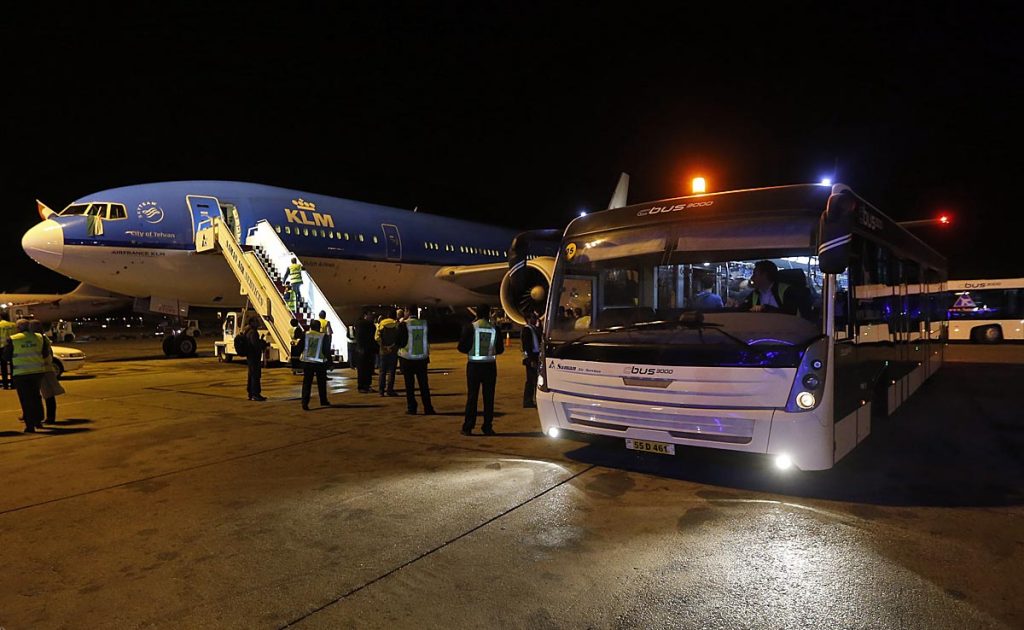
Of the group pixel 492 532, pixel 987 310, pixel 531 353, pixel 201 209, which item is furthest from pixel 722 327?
pixel 987 310

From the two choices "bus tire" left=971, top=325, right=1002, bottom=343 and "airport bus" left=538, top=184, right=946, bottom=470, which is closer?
"airport bus" left=538, top=184, right=946, bottom=470

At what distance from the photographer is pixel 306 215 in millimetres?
17969

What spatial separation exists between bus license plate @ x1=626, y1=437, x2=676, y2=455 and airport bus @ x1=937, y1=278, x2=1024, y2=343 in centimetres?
2304

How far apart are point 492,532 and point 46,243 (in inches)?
594

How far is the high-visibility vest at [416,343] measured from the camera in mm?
8523

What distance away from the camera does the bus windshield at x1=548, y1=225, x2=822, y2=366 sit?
194 inches

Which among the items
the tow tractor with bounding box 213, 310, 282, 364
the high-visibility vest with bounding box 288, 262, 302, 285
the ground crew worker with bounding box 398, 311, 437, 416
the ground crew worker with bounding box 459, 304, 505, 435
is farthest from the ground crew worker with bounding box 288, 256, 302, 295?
the ground crew worker with bounding box 459, 304, 505, 435

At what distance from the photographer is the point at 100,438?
25.4 feet

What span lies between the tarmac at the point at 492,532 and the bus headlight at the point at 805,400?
54 cm

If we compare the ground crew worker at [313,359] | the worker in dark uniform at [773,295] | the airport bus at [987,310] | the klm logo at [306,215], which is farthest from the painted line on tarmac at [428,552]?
the airport bus at [987,310]

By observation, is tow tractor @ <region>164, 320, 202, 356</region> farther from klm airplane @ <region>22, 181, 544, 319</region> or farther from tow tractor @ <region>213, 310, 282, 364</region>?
klm airplane @ <region>22, 181, 544, 319</region>

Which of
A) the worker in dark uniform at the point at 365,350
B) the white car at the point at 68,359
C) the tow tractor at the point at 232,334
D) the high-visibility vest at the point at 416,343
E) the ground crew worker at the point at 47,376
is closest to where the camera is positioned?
the ground crew worker at the point at 47,376

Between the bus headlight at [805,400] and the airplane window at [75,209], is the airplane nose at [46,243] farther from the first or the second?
the bus headlight at [805,400]

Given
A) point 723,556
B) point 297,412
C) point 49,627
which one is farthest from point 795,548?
point 297,412
